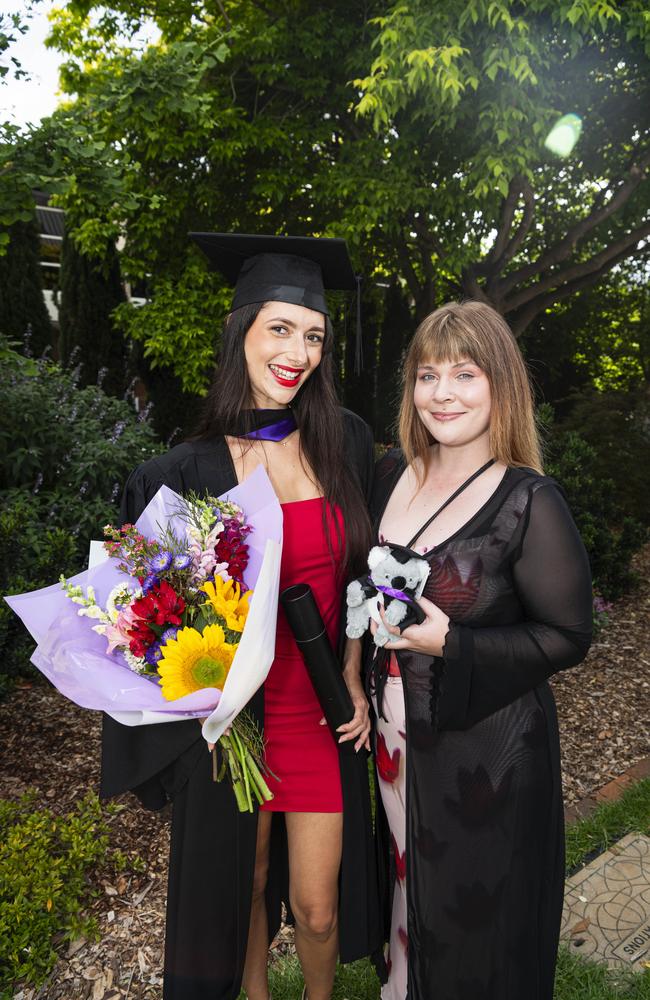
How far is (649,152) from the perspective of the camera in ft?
30.3

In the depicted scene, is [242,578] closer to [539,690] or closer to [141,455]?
[539,690]

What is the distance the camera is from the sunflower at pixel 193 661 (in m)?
1.54

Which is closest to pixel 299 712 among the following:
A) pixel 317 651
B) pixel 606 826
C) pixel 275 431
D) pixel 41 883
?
pixel 317 651

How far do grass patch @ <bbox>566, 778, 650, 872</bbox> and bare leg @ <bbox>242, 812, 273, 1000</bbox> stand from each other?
1507mm

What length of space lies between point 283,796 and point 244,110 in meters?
8.58

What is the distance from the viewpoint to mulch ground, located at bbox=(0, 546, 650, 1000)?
2.62 metres

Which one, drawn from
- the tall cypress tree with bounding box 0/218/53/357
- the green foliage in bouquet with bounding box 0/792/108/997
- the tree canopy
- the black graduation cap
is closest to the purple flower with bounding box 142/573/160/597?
the black graduation cap

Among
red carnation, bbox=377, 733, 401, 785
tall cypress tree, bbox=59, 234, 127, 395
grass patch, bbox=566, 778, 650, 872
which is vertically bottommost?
grass patch, bbox=566, 778, 650, 872

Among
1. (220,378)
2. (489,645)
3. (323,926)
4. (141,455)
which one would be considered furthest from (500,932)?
(141,455)

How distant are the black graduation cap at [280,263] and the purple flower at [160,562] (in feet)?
3.10

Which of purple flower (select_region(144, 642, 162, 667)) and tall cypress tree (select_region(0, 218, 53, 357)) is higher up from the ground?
tall cypress tree (select_region(0, 218, 53, 357))

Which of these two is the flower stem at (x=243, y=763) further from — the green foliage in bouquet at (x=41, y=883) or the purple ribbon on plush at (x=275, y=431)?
the green foliage in bouquet at (x=41, y=883)

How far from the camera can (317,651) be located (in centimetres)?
182

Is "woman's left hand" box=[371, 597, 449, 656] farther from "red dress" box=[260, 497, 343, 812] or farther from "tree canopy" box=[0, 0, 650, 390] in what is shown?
"tree canopy" box=[0, 0, 650, 390]
